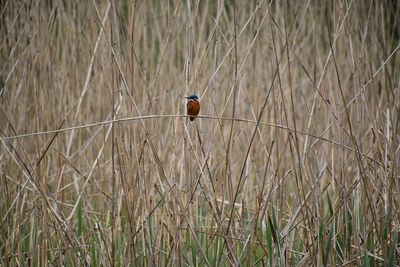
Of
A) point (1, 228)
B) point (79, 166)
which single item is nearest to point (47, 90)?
point (79, 166)

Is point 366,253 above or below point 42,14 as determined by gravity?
below

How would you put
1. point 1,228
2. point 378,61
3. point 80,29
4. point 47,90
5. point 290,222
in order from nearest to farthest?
1. point 290,222
2. point 1,228
3. point 47,90
4. point 80,29
5. point 378,61

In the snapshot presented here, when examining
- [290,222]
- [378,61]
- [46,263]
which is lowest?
[46,263]

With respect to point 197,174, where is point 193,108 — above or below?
above

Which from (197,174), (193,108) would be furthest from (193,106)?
(197,174)

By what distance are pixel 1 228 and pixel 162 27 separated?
2091mm

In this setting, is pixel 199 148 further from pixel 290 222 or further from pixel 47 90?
pixel 47 90

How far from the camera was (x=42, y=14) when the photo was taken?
9.66ft

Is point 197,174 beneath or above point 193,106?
beneath

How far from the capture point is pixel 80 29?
3.61 meters

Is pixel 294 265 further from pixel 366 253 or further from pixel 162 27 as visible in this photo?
pixel 162 27

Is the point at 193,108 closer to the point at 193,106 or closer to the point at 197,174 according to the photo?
the point at 193,106

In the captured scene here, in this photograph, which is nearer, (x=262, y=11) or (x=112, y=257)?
(x=112, y=257)

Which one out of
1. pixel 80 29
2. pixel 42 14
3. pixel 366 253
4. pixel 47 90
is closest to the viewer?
pixel 366 253
